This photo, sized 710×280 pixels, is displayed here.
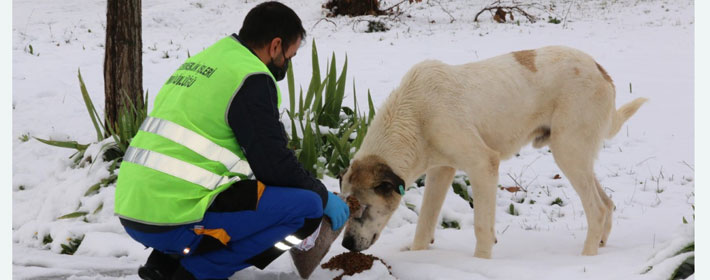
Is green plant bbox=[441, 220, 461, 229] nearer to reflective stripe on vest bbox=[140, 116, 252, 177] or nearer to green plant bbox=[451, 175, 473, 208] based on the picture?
green plant bbox=[451, 175, 473, 208]

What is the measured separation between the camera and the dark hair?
3.38 metres

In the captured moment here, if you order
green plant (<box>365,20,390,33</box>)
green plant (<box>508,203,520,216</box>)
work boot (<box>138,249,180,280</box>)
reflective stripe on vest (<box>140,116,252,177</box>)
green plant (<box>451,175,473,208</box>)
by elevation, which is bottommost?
green plant (<box>508,203,520,216</box>)

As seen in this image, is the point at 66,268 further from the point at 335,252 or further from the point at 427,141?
the point at 427,141

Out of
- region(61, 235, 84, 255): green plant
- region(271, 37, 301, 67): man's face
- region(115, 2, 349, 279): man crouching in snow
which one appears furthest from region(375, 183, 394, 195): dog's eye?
region(61, 235, 84, 255): green plant

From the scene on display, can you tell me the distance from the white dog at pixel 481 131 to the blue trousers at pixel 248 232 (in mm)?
776

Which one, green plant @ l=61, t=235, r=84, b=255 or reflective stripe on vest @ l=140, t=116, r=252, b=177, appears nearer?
reflective stripe on vest @ l=140, t=116, r=252, b=177

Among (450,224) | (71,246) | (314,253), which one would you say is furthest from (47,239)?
(450,224)

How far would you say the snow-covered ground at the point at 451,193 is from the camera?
414 cm

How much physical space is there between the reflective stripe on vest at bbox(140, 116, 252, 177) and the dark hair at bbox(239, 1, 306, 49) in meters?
0.64

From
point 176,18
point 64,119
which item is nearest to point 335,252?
point 64,119

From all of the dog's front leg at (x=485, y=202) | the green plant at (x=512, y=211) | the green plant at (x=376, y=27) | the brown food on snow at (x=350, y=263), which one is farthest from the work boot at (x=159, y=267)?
the green plant at (x=376, y=27)

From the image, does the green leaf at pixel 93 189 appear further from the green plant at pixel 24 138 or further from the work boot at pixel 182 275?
the work boot at pixel 182 275

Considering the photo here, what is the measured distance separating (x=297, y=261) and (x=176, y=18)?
1286cm

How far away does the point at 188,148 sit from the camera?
3.17 metres
